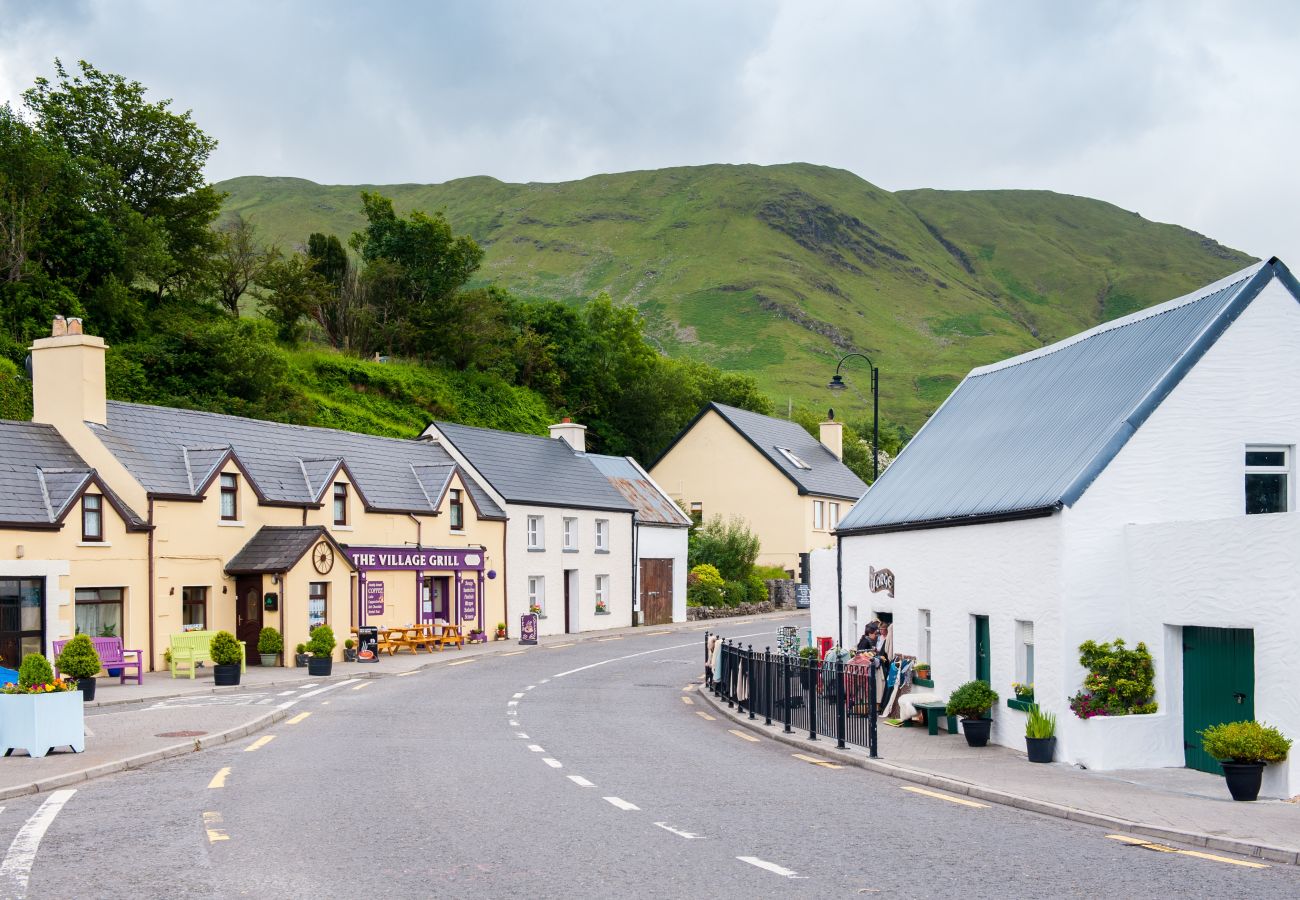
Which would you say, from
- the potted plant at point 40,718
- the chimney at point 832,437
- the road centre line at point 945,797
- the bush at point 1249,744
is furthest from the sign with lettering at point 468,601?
the chimney at point 832,437

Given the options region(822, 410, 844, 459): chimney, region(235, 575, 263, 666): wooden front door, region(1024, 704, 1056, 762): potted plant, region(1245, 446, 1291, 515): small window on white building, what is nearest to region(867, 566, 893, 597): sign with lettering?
region(1024, 704, 1056, 762): potted plant

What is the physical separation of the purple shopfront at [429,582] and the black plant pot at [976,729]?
948 inches

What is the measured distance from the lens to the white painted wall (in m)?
56.8

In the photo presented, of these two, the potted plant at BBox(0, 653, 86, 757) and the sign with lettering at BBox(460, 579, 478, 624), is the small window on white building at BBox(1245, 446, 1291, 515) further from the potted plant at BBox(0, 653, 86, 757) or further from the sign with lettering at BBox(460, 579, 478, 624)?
the sign with lettering at BBox(460, 579, 478, 624)

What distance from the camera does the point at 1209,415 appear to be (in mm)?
18969

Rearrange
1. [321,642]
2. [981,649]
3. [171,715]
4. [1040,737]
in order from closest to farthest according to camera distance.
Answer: [1040,737], [981,649], [171,715], [321,642]

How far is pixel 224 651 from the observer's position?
30078 millimetres

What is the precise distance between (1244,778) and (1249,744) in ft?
1.29

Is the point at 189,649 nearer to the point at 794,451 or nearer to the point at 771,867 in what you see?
the point at 771,867

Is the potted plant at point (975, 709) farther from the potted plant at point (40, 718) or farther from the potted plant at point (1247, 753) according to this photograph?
the potted plant at point (40, 718)

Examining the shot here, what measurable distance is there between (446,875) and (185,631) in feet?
89.8

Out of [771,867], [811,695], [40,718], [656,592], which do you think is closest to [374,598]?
[656,592]

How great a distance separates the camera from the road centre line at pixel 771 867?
9953mm

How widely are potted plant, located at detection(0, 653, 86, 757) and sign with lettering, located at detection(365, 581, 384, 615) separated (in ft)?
71.9
